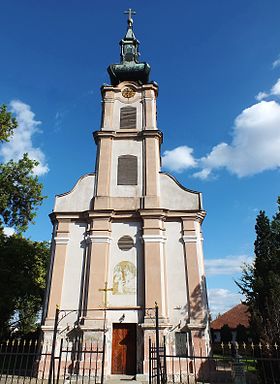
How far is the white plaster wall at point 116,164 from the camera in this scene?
1775cm

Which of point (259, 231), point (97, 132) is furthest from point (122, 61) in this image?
point (259, 231)

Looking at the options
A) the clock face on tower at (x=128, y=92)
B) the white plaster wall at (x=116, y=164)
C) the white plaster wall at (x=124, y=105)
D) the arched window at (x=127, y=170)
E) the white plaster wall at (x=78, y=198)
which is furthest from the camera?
the clock face on tower at (x=128, y=92)

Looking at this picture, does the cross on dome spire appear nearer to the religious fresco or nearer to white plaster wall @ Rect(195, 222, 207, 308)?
white plaster wall @ Rect(195, 222, 207, 308)

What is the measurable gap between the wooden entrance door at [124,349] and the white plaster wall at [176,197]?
6.55 m

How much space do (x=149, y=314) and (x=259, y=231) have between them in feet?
25.7

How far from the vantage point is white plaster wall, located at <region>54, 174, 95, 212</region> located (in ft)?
57.1

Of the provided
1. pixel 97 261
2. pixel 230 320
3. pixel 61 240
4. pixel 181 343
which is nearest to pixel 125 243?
pixel 97 261

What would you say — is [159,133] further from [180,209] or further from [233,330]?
[233,330]

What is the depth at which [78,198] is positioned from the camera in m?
17.7

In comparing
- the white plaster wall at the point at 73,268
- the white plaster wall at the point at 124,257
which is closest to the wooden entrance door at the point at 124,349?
the white plaster wall at the point at 124,257

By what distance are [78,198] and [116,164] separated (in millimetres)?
3076

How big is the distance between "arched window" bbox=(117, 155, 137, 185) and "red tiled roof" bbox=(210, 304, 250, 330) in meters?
23.9

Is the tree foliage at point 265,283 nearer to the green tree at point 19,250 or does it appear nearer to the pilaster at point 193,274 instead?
the pilaster at point 193,274

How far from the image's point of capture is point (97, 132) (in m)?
19.5
